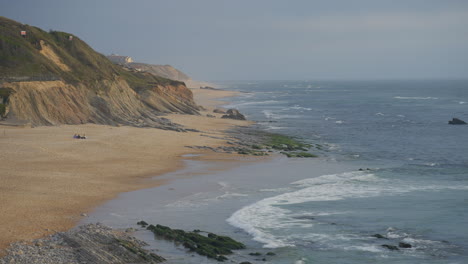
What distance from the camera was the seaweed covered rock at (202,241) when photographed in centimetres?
1795

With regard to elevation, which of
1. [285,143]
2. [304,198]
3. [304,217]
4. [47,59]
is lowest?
[304,217]

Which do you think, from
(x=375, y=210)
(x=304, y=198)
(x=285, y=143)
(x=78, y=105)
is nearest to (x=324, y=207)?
(x=304, y=198)

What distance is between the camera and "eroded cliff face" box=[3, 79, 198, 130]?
45.2 metres

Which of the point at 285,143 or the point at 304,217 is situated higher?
the point at 285,143

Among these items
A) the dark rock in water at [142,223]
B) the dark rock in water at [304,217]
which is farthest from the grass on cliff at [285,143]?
the dark rock in water at [142,223]

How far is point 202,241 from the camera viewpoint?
A: 61.8ft

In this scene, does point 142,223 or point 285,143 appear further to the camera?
point 285,143

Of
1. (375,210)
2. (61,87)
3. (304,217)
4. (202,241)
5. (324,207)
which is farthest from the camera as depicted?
(61,87)

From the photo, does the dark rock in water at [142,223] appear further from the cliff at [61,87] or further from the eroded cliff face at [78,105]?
the eroded cliff face at [78,105]

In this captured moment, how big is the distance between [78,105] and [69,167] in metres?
20.7

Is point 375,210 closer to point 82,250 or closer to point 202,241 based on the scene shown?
point 202,241

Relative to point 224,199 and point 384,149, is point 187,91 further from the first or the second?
point 224,199

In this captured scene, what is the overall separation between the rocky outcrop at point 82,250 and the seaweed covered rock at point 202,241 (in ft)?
4.45

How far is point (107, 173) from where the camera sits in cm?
3069
